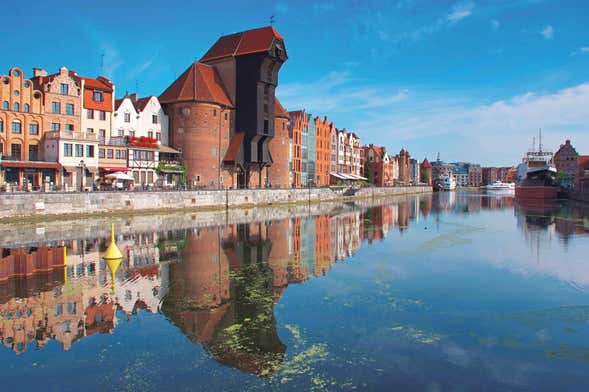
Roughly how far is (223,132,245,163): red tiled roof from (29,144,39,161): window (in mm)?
24452

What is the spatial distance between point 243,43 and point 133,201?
1282 inches

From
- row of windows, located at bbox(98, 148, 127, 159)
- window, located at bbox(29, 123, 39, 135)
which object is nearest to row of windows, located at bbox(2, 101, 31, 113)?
window, located at bbox(29, 123, 39, 135)

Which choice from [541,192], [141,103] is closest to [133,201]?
[141,103]

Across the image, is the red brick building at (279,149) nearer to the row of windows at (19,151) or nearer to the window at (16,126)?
the row of windows at (19,151)

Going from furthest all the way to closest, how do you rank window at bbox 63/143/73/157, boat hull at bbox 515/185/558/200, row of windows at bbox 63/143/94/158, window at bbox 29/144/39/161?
1. boat hull at bbox 515/185/558/200
2. window at bbox 29/144/39/161
3. row of windows at bbox 63/143/94/158
4. window at bbox 63/143/73/157

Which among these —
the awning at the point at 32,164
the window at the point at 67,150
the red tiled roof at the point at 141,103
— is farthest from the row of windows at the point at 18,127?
the red tiled roof at the point at 141,103

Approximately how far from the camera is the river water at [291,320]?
9906 millimetres

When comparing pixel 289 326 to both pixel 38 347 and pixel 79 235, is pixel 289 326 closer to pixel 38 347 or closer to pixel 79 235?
pixel 38 347

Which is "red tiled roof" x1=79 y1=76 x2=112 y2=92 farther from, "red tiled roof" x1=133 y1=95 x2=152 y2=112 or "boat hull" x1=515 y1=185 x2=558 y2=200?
"boat hull" x1=515 y1=185 x2=558 y2=200

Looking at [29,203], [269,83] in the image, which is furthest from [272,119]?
[29,203]

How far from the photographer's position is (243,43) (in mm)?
66625

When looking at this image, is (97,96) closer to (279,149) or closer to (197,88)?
(197,88)

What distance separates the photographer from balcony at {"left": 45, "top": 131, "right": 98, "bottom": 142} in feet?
153

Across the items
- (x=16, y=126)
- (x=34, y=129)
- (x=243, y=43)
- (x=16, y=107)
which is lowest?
(x=34, y=129)
